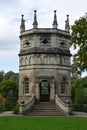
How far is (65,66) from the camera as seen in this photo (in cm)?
4441

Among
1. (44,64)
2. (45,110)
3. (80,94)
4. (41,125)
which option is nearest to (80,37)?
(41,125)

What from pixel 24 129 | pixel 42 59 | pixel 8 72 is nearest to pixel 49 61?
pixel 42 59

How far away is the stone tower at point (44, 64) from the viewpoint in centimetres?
4291

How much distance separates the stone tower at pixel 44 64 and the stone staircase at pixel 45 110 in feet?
3.73

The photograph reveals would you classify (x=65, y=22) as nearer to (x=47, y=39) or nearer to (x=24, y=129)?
(x=47, y=39)

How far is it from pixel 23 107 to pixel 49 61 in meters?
7.25

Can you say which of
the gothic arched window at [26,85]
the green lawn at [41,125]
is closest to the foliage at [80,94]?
the gothic arched window at [26,85]

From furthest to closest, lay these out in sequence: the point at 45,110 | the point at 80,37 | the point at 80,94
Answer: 1. the point at 80,94
2. the point at 45,110
3. the point at 80,37

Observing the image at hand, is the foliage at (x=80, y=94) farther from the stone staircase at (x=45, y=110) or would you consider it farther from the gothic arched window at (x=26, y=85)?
the stone staircase at (x=45, y=110)

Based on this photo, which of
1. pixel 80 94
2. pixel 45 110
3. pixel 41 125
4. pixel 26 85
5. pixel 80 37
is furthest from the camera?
pixel 80 94

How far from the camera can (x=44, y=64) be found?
4300cm

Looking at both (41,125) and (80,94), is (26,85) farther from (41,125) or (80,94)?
(41,125)

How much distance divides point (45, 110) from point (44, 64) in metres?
5.86

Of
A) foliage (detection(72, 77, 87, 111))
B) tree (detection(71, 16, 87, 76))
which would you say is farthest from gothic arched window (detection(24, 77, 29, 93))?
tree (detection(71, 16, 87, 76))
